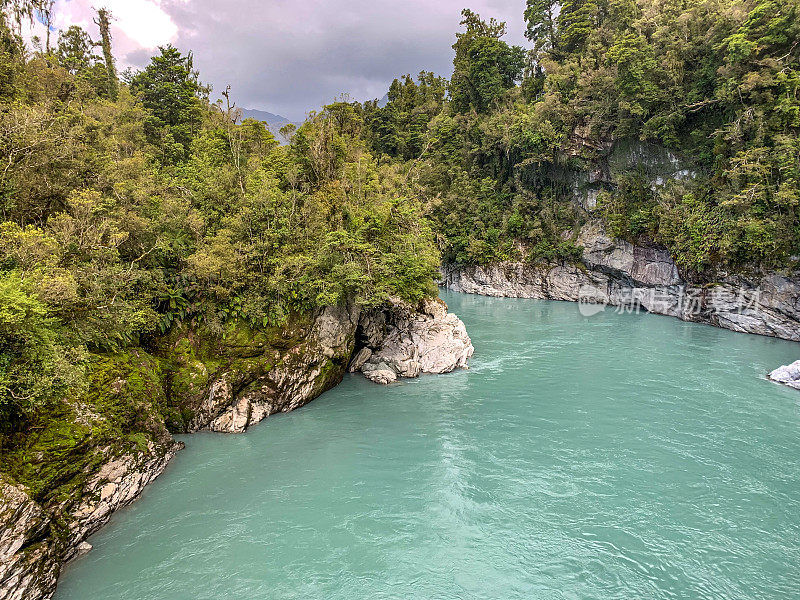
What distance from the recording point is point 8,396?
7.87 metres

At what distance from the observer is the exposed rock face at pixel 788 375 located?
17.6m

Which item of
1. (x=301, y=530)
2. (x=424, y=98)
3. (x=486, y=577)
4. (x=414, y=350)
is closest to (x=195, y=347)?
(x=301, y=530)

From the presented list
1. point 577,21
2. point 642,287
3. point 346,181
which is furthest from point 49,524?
point 577,21

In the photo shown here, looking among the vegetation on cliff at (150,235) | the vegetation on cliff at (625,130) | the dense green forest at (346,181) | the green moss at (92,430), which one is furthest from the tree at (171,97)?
the green moss at (92,430)

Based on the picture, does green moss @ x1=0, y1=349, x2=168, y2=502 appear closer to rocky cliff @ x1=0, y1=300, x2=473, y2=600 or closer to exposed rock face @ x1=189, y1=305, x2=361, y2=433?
rocky cliff @ x1=0, y1=300, x2=473, y2=600

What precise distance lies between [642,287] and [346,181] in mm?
27803

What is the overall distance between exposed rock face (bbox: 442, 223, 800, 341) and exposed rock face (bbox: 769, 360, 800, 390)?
8.95 metres

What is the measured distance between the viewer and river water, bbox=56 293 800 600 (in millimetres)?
7992

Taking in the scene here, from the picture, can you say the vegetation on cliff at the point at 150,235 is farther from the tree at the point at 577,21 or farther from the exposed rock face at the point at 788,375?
the tree at the point at 577,21

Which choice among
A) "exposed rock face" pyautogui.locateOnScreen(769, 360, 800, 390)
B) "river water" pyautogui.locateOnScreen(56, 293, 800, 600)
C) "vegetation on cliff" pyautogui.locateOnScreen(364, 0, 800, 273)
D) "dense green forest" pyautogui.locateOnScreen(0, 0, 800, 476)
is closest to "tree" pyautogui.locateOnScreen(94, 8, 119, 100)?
"dense green forest" pyautogui.locateOnScreen(0, 0, 800, 476)

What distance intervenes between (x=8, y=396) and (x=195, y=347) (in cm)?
617

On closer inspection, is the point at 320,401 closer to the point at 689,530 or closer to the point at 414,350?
the point at 414,350

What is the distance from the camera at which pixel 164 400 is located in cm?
1263

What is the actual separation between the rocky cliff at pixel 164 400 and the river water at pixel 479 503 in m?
0.65
